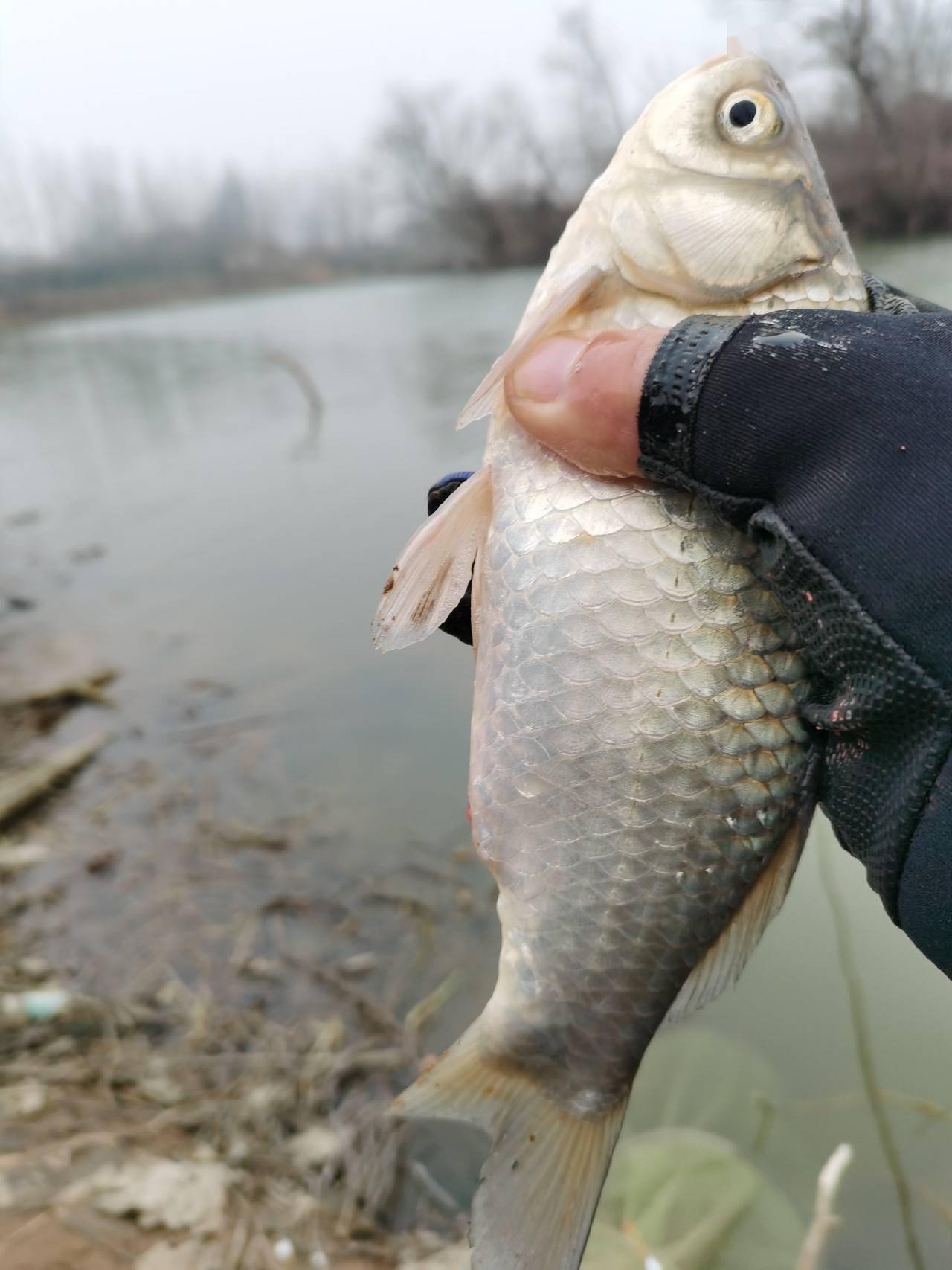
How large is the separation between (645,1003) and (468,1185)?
184cm

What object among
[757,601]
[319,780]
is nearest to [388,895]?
[319,780]

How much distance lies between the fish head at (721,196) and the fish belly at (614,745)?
380 mm

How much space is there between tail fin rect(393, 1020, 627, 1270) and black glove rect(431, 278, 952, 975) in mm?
698

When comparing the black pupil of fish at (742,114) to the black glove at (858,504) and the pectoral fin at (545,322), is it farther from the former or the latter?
the black glove at (858,504)

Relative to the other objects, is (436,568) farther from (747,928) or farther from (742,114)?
(742,114)

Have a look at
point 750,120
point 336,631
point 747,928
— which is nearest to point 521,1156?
point 747,928

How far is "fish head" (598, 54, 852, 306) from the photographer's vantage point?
137cm

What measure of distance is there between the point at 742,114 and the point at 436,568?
3.12 feet

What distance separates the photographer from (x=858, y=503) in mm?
1119

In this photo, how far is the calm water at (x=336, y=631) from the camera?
9.09 ft

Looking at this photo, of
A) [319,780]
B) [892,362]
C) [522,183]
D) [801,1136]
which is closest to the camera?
[892,362]

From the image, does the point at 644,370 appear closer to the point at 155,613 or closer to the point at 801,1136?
the point at 801,1136

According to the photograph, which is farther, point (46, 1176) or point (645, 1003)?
point (46, 1176)

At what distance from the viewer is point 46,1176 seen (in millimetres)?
2316
